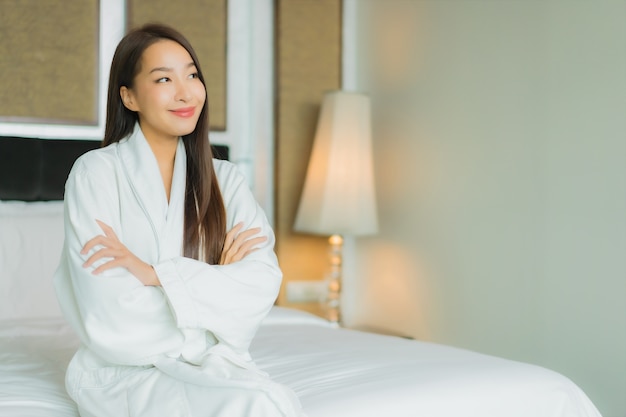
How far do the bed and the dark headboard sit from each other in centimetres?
4

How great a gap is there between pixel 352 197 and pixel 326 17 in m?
0.98

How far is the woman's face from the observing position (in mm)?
1814

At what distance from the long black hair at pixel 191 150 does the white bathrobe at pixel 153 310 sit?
4cm

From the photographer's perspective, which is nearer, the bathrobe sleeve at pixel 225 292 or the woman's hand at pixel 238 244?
the bathrobe sleeve at pixel 225 292

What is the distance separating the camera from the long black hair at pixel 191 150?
6.01 ft

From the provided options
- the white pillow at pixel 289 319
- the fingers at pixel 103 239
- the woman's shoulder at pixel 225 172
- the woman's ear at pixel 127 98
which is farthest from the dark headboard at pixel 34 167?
the fingers at pixel 103 239

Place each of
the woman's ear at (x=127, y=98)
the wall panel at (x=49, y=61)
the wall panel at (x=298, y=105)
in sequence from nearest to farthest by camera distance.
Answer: the woman's ear at (x=127, y=98) < the wall panel at (x=49, y=61) < the wall panel at (x=298, y=105)

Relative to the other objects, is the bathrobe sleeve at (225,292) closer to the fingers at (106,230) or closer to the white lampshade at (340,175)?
the fingers at (106,230)

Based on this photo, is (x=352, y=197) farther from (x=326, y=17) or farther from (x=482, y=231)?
(x=326, y=17)

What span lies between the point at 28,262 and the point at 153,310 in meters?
1.31

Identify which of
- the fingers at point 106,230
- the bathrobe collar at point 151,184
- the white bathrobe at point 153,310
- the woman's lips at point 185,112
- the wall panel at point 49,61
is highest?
the wall panel at point 49,61

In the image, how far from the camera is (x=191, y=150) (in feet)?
6.37

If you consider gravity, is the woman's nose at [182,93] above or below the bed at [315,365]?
above

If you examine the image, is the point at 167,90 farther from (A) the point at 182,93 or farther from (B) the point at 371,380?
(B) the point at 371,380
